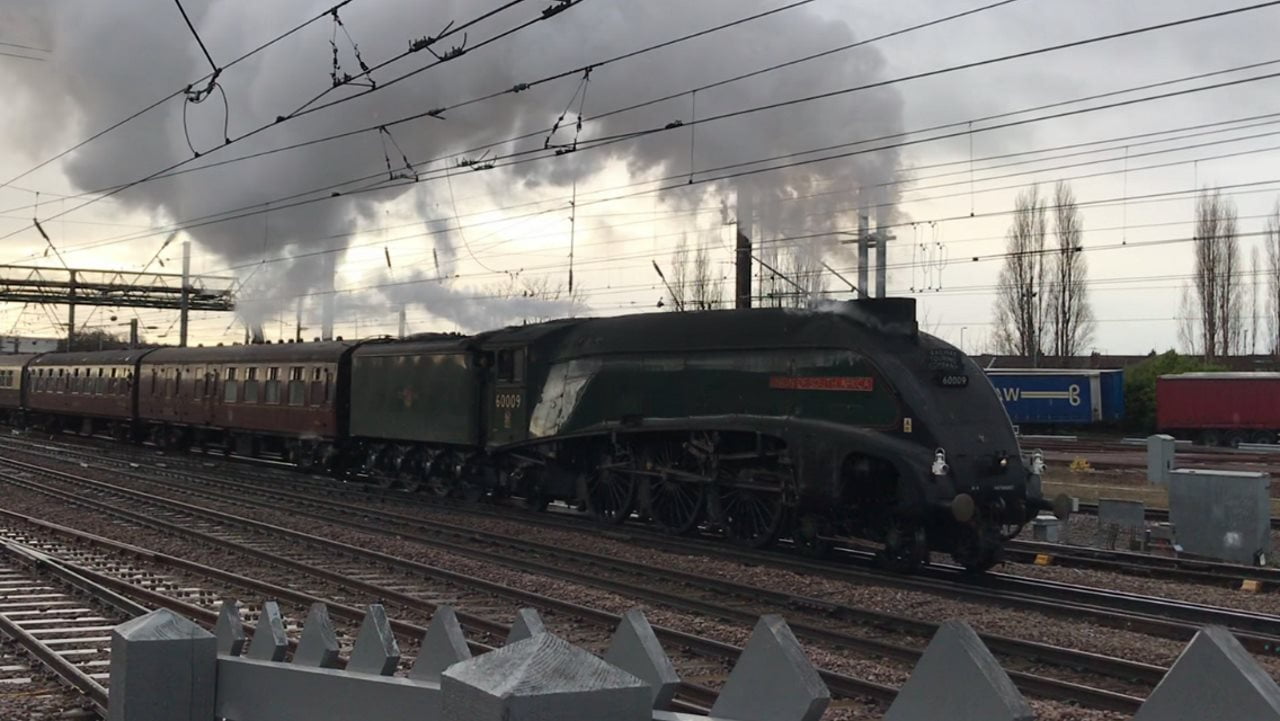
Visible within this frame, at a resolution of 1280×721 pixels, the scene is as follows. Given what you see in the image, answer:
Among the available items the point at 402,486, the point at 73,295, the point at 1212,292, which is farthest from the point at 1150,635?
the point at 73,295

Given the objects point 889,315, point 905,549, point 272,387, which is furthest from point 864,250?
point 272,387

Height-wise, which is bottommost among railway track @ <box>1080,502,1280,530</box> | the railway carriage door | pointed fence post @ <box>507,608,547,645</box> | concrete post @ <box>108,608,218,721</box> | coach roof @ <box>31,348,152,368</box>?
railway track @ <box>1080,502,1280,530</box>

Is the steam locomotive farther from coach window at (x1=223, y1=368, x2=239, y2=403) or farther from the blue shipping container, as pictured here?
the blue shipping container

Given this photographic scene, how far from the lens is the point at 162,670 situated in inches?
136

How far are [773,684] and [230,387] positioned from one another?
27080 millimetres

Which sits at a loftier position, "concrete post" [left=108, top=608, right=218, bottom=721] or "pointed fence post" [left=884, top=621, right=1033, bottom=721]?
"pointed fence post" [left=884, top=621, right=1033, bottom=721]

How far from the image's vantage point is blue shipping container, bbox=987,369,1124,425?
42312mm

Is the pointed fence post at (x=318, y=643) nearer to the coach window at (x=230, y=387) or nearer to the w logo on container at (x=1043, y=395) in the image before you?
the coach window at (x=230, y=387)

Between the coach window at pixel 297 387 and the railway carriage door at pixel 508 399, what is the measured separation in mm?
7254

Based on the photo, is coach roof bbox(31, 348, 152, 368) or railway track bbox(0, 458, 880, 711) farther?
coach roof bbox(31, 348, 152, 368)

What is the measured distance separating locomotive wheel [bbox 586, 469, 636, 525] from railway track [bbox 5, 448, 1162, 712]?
96.8 inches

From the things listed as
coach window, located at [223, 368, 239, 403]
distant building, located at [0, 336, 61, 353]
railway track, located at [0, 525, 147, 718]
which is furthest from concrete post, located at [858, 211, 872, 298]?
distant building, located at [0, 336, 61, 353]

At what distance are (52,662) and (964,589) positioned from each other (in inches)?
325

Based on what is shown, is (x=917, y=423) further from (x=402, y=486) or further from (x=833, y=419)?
(x=402, y=486)
